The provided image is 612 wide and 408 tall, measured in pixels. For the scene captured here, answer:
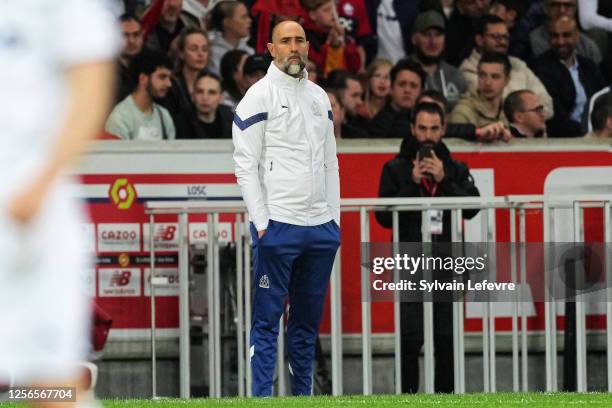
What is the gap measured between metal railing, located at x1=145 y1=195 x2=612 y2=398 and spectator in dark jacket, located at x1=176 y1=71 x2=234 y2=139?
33.8 inches

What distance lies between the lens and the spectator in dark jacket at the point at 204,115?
11930 mm

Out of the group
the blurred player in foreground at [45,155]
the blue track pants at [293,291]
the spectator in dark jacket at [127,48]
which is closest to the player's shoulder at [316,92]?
the blue track pants at [293,291]

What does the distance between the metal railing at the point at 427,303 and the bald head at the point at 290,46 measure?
7.15 feet

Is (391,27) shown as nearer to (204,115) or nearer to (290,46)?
(204,115)

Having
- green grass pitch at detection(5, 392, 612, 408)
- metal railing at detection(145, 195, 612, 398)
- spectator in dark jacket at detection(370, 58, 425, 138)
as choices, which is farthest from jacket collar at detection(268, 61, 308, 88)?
spectator in dark jacket at detection(370, 58, 425, 138)

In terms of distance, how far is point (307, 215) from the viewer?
9.11 meters

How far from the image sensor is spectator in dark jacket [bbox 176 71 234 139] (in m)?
11.9

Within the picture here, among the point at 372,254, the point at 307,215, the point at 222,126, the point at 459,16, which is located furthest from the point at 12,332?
the point at 459,16

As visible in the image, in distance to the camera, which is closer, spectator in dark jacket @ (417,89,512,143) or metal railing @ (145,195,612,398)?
metal railing @ (145,195,612,398)

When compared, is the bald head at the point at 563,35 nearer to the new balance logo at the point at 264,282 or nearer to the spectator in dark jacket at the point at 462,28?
the spectator in dark jacket at the point at 462,28

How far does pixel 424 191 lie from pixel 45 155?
7.66 m

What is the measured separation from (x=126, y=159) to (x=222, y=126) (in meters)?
0.89

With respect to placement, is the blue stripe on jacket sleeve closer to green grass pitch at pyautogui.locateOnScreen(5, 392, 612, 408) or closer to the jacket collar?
the jacket collar

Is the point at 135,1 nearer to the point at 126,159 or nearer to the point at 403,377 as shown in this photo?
the point at 126,159
